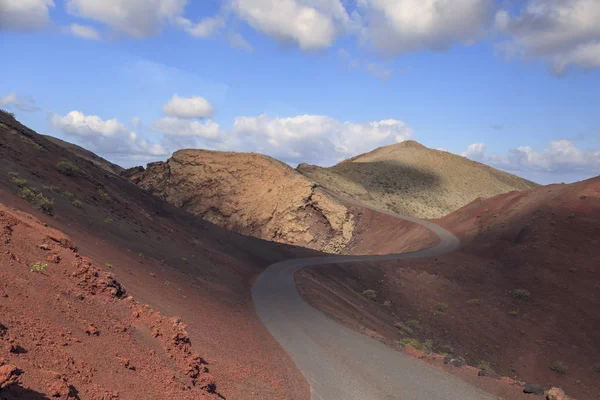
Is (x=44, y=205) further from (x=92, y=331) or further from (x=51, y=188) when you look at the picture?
(x=92, y=331)

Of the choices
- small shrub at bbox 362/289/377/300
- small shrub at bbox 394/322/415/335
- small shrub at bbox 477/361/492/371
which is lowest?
small shrub at bbox 477/361/492/371

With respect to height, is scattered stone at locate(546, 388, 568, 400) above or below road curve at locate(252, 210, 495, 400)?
Result: above

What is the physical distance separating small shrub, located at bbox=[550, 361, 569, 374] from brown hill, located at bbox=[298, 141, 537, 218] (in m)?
47.2

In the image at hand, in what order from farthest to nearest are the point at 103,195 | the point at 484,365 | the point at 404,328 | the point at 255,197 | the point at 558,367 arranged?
the point at 255,197 < the point at 103,195 < the point at 404,328 < the point at 558,367 < the point at 484,365

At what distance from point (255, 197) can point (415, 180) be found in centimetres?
4550

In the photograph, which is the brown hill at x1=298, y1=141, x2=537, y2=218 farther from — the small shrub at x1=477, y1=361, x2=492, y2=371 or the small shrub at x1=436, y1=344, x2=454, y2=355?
the small shrub at x1=477, y1=361, x2=492, y2=371

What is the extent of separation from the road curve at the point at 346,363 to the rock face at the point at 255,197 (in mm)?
37559

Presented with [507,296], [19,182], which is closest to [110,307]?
[19,182]

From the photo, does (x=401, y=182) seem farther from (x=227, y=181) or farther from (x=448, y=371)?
(x=448, y=371)

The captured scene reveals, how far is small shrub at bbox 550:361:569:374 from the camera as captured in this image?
22109 millimetres

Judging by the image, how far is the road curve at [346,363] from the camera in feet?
34.4

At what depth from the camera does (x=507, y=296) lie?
3162cm

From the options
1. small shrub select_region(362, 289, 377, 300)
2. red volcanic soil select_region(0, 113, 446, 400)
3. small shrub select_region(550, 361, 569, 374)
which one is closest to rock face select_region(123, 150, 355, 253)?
small shrub select_region(362, 289, 377, 300)

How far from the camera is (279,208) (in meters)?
58.8
